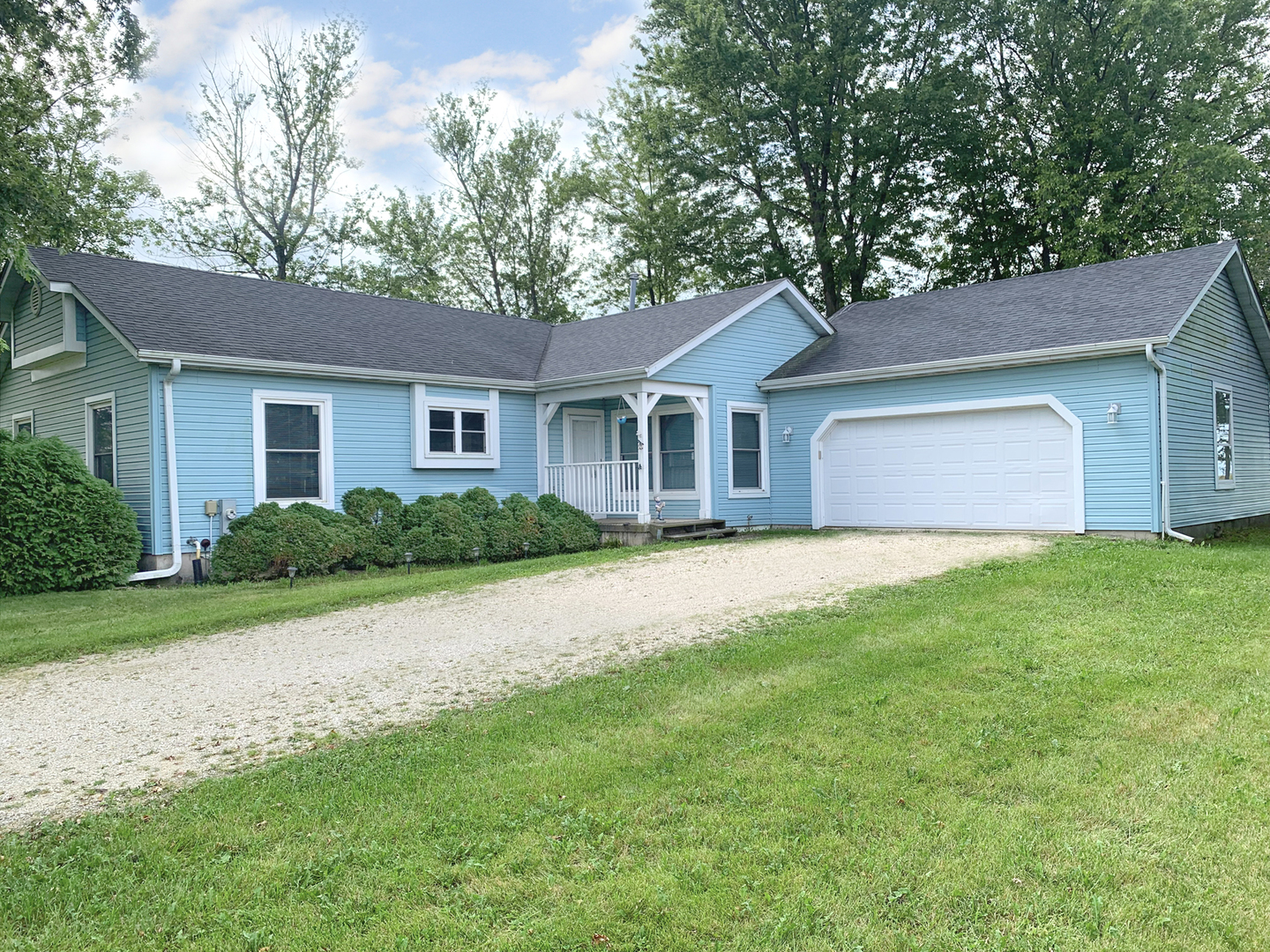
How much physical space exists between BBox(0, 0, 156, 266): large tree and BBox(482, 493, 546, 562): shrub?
6.91 meters

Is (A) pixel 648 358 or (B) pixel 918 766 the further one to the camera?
(A) pixel 648 358

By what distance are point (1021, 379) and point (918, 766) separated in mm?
10802

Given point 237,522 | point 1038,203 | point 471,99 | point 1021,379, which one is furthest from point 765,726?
point 471,99

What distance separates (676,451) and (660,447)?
38 cm

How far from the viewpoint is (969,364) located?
13.8m

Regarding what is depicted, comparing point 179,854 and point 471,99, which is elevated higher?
point 471,99

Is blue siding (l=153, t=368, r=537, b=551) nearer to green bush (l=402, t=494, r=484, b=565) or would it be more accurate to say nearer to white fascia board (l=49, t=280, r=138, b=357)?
white fascia board (l=49, t=280, r=138, b=357)

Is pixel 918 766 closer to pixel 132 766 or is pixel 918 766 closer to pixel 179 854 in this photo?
pixel 179 854

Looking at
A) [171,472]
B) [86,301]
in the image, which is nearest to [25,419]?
[86,301]

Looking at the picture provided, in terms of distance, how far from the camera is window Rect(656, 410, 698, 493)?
16.6 m

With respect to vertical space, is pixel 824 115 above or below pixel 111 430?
above

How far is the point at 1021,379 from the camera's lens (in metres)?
13.5

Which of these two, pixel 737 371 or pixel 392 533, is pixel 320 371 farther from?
pixel 737 371

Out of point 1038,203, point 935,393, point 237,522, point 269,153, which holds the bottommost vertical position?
point 237,522
